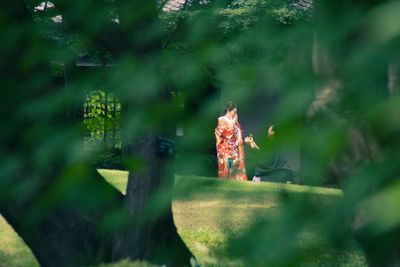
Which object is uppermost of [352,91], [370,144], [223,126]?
[352,91]

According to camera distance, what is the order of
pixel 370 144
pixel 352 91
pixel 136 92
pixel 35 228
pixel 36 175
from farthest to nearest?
1. pixel 35 228
2. pixel 36 175
3. pixel 370 144
4. pixel 136 92
5. pixel 352 91

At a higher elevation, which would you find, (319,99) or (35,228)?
(319,99)

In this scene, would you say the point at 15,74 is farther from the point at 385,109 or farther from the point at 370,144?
the point at 385,109

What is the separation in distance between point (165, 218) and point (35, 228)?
1032mm

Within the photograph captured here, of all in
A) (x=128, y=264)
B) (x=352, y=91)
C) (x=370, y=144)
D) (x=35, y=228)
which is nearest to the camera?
(x=352, y=91)

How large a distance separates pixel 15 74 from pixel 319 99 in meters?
1.59

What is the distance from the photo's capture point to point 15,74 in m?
2.13

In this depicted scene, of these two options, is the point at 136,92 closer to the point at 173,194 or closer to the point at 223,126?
the point at 173,194

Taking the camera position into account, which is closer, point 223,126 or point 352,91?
point 352,91

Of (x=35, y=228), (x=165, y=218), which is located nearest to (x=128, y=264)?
(x=165, y=218)

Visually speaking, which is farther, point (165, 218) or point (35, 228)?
point (165, 218)

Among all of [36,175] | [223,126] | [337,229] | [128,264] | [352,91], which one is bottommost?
[223,126]

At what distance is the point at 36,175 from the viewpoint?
82.4 inches

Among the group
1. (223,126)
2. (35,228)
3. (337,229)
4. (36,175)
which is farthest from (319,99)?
(223,126)
